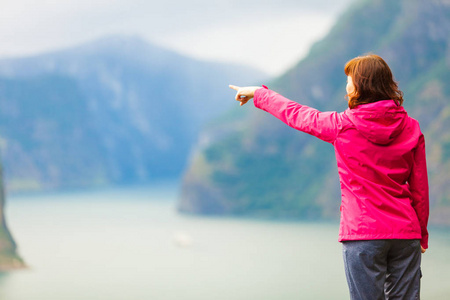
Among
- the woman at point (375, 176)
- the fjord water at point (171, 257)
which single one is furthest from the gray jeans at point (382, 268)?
the fjord water at point (171, 257)

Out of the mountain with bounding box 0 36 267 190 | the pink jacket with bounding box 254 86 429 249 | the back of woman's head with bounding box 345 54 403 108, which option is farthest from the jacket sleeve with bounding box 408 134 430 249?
the mountain with bounding box 0 36 267 190

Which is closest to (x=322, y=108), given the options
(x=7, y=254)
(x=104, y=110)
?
(x=7, y=254)

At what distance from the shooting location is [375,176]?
1.30 metres

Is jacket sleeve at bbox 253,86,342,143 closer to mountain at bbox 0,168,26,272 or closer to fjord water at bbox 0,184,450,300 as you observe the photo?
fjord water at bbox 0,184,450,300

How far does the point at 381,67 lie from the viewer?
129cm

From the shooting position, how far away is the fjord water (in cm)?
582

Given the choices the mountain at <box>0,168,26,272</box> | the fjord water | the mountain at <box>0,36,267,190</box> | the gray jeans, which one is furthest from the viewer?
the mountain at <box>0,36,267,190</box>

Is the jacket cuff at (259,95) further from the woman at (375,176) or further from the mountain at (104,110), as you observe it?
the mountain at (104,110)

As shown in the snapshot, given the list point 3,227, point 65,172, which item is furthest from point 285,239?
point 65,172

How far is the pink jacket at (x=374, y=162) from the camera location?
1.28 meters

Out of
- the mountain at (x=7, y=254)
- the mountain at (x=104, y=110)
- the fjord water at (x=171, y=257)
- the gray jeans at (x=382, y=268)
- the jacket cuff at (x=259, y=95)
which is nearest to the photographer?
the gray jeans at (x=382, y=268)

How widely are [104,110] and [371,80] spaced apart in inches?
752

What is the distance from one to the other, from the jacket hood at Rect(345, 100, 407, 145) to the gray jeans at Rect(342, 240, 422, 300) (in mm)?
222

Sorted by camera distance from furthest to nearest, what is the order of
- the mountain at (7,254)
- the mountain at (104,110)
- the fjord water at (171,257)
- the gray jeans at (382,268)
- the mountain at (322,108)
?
1. the mountain at (104,110)
2. the mountain at (322,108)
3. the mountain at (7,254)
4. the fjord water at (171,257)
5. the gray jeans at (382,268)
